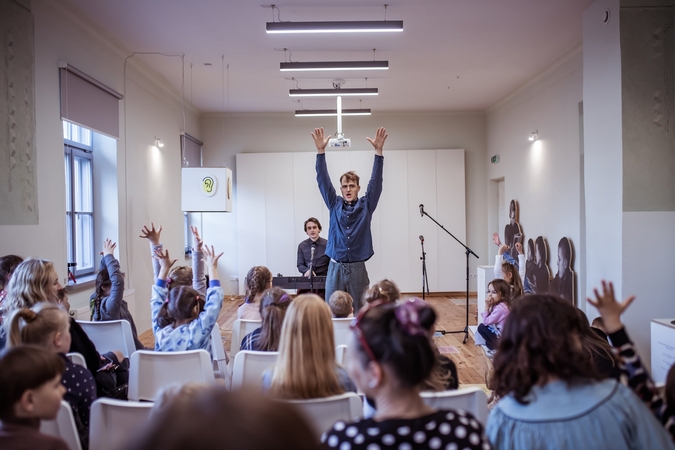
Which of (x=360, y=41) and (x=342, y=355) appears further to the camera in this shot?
(x=360, y=41)

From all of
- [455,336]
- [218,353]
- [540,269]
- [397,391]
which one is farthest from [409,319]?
[540,269]

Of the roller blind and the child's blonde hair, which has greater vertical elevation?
the roller blind

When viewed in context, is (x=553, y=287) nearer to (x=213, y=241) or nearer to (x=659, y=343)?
(x=659, y=343)

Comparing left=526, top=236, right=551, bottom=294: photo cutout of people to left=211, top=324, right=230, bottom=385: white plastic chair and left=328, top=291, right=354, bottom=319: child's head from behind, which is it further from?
left=211, top=324, right=230, bottom=385: white plastic chair

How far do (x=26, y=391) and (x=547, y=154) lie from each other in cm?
659

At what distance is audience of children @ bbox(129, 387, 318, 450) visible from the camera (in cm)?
44

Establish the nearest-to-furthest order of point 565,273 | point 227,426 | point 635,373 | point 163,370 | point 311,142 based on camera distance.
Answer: point 227,426 < point 635,373 < point 163,370 < point 565,273 < point 311,142

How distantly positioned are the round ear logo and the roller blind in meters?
1.45

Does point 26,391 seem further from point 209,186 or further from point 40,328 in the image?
point 209,186

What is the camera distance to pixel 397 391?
3.75ft

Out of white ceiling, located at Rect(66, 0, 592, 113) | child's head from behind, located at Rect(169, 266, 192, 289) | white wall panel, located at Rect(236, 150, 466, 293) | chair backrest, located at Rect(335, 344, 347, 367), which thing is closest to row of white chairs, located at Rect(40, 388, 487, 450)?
chair backrest, located at Rect(335, 344, 347, 367)

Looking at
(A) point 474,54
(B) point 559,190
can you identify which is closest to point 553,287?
(B) point 559,190

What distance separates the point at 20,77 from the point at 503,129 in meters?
6.92

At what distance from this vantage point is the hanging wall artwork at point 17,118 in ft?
11.7
